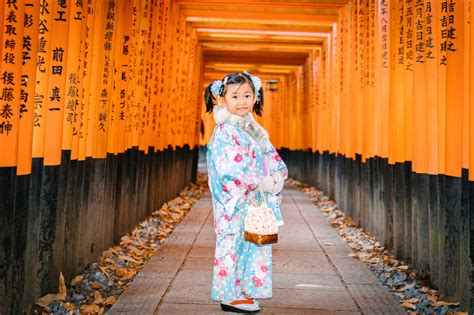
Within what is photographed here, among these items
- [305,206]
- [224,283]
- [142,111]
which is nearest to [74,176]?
[224,283]

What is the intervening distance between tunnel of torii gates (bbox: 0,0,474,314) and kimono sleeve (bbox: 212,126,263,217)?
1.34 m

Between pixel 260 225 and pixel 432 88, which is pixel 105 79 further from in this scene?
pixel 432 88

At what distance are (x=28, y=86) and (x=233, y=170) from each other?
153 centimetres

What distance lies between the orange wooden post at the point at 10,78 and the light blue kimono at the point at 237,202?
1397 millimetres

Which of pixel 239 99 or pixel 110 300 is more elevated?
pixel 239 99

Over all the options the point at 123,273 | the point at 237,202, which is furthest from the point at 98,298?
the point at 237,202

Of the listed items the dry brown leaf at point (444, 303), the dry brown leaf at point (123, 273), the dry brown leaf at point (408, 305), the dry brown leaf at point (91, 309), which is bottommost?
the dry brown leaf at point (91, 309)

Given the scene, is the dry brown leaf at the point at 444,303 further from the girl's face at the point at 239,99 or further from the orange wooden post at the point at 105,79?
the orange wooden post at the point at 105,79

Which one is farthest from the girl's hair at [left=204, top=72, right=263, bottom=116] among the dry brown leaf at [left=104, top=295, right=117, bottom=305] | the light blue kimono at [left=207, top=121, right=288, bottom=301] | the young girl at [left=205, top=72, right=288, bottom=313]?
the dry brown leaf at [left=104, top=295, right=117, bottom=305]

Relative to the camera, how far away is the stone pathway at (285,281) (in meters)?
3.80

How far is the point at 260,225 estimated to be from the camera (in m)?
3.36

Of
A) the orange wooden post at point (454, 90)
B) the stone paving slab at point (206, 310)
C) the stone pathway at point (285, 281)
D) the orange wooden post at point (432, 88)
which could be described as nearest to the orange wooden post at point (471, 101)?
the orange wooden post at point (454, 90)

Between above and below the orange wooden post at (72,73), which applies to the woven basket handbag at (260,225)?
below

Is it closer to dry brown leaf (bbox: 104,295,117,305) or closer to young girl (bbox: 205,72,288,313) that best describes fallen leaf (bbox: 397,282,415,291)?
young girl (bbox: 205,72,288,313)
